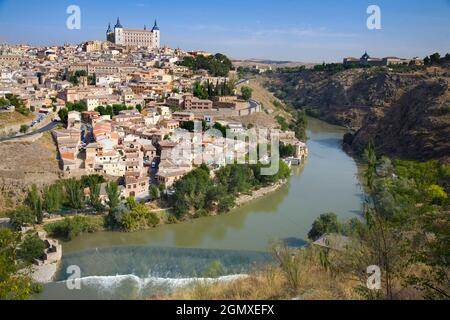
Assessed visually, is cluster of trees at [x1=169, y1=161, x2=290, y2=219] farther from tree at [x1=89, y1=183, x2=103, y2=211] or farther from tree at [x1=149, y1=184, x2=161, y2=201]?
tree at [x1=89, y1=183, x2=103, y2=211]

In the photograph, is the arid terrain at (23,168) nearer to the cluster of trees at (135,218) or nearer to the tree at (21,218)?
the tree at (21,218)

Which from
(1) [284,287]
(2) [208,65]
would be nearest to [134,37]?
(2) [208,65]

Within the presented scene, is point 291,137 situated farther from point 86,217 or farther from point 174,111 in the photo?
point 86,217

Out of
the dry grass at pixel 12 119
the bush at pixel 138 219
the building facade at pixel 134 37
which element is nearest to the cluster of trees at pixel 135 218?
the bush at pixel 138 219

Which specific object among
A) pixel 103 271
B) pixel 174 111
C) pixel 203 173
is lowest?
pixel 103 271

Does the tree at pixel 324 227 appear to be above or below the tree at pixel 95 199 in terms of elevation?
below
